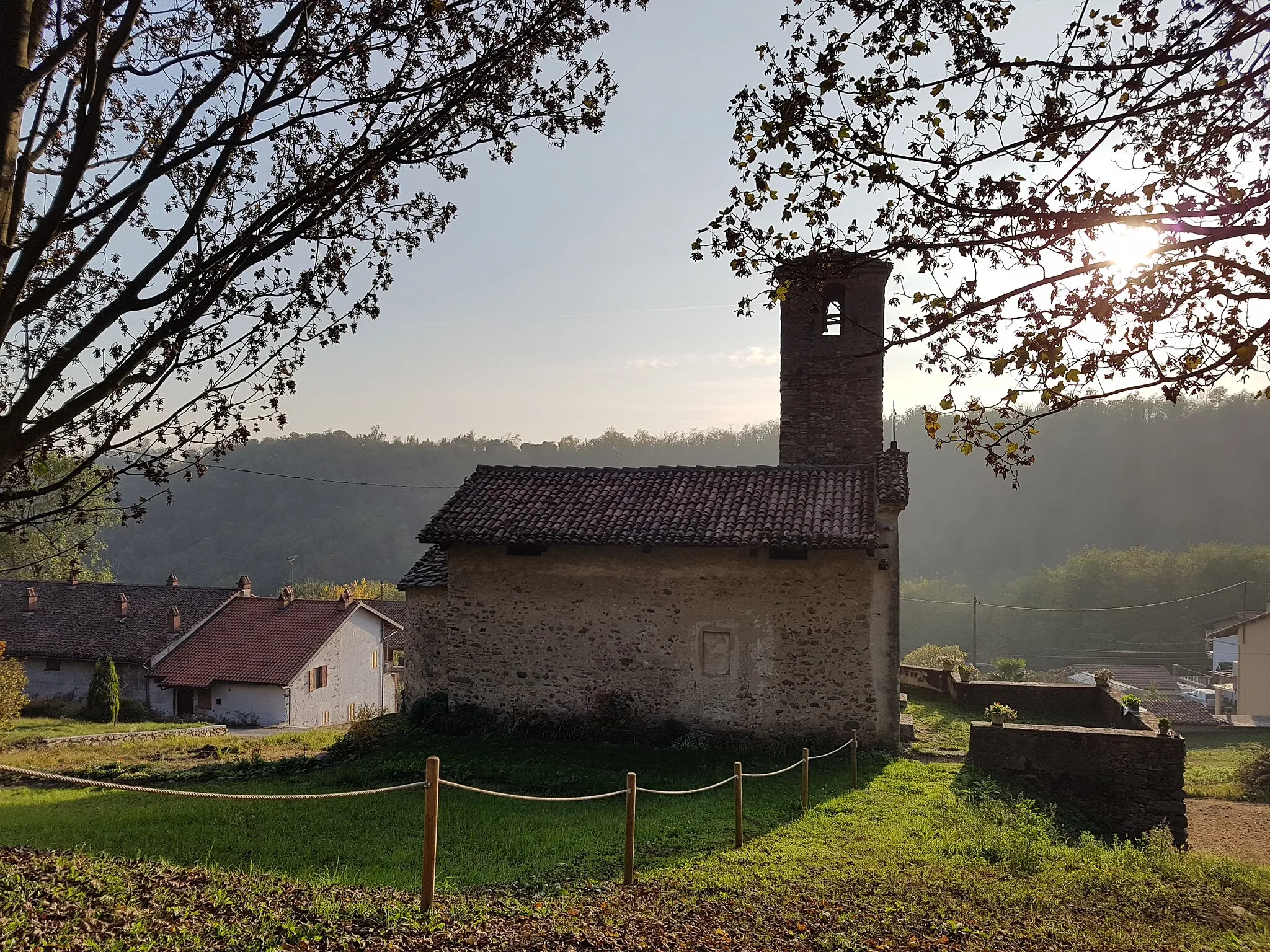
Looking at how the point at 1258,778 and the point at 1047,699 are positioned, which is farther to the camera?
the point at 1047,699

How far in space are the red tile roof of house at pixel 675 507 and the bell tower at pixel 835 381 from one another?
2736 millimetres

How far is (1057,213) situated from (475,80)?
3933 millimetres

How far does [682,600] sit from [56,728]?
2263 cm

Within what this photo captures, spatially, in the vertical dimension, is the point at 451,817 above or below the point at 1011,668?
above

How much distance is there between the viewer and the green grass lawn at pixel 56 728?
23.1 m

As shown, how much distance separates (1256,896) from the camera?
7.81 metres

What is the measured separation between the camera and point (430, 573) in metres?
16.9

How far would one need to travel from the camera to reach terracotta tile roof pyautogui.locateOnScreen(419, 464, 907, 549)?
14516 mm

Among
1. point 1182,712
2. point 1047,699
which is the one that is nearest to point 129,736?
point 1047,699

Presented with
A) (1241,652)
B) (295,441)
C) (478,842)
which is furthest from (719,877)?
(295,441)

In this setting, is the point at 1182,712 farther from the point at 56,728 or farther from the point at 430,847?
the point at 56,728

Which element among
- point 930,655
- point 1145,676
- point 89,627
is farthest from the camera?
point 1145,676

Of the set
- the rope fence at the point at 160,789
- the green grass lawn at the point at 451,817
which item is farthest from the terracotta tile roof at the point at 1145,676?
the rope fence at the point at 160,789

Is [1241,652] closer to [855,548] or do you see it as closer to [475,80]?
[855,548]
